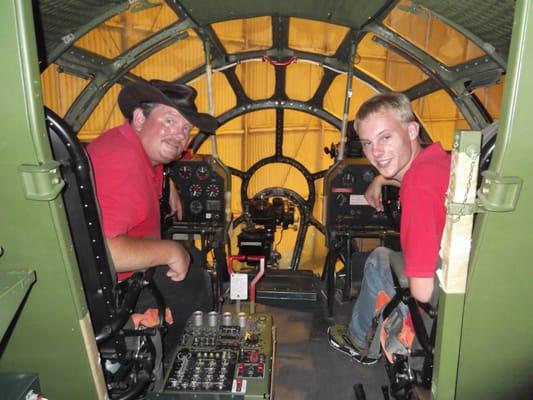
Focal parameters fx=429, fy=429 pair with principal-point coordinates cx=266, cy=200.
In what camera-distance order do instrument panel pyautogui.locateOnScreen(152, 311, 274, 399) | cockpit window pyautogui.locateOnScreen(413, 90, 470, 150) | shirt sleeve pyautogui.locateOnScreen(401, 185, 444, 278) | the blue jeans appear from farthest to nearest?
cockpit window pyautogui.locateOnScreen(413, 90, 470, 150) → the blue jeans → instrument panel pyautogui.locateOnScreen(152, 311, 274, 399) → shirt sleeve pyautogui.locateOnScreen(401, 185, 444, 278)

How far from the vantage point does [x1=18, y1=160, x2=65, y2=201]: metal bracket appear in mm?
1144

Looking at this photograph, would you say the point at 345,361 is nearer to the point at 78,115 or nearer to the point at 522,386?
the point at 522,386

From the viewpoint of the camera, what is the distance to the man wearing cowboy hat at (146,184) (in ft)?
6.63

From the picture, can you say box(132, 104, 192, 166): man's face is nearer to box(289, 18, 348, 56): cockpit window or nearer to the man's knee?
the man's knee

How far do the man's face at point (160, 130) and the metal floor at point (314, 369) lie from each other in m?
1.67

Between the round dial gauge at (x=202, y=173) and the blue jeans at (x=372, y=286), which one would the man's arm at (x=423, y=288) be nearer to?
the blue jeans at (x=372, y=286)

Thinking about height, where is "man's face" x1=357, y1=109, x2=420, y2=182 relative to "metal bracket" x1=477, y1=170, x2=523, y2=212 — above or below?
above

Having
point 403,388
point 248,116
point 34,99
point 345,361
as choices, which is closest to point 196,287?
point 345,361

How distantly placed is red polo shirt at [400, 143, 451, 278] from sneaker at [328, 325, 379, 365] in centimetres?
135

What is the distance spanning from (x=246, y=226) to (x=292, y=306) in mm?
1644

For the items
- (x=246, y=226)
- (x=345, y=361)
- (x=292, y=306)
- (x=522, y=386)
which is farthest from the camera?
(x=246, y=226)

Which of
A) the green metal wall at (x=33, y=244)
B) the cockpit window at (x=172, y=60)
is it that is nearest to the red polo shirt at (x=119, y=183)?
the green metal wall at (x=33, y=244)

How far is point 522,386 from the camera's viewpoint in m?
1.44

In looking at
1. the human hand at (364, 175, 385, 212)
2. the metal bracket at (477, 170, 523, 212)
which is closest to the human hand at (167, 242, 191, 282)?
the metal bracket at (477, 170, 523, 212)
